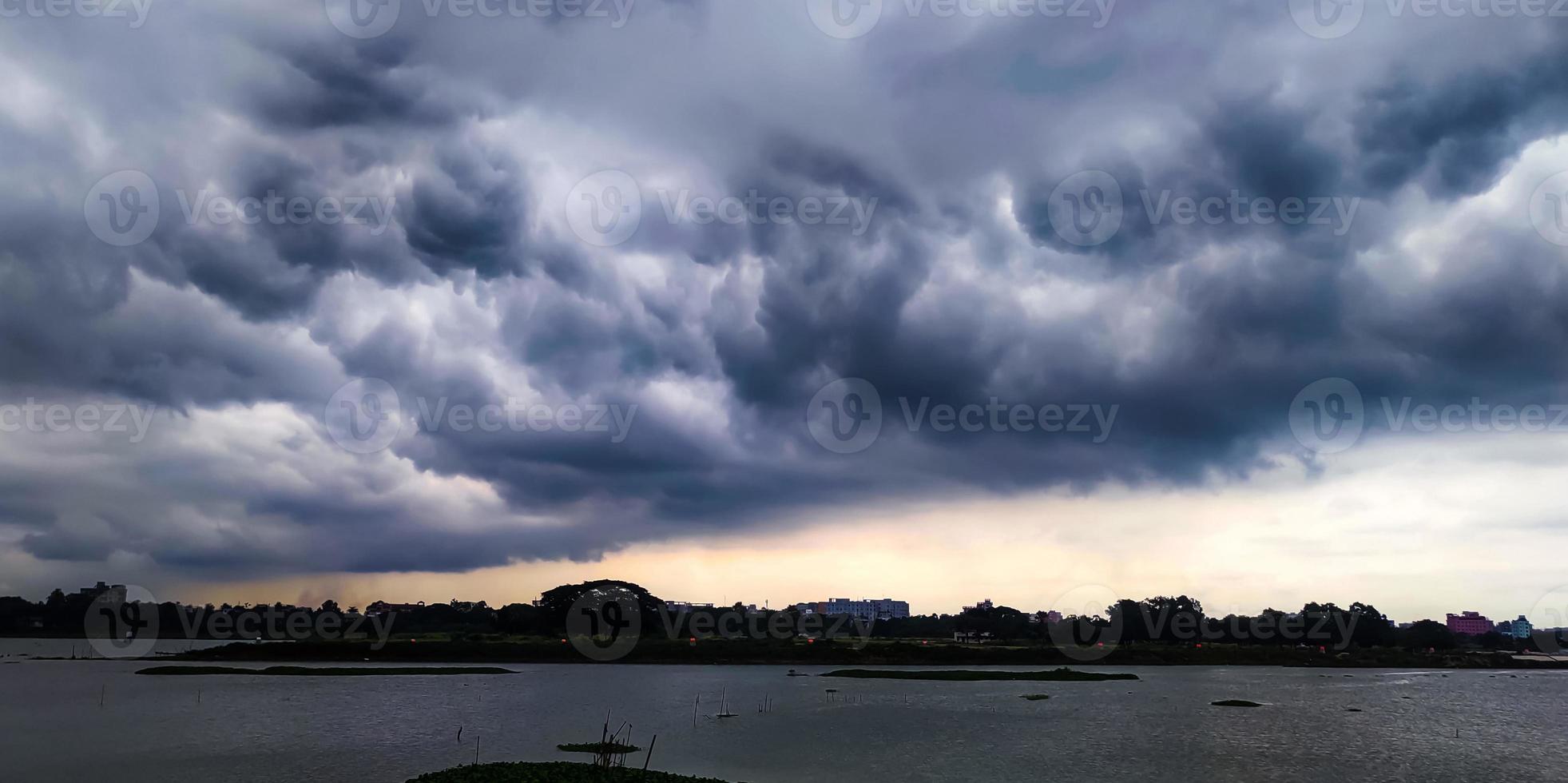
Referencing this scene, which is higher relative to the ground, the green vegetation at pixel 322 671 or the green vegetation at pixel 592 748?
the green vegetation at pixel 592 748

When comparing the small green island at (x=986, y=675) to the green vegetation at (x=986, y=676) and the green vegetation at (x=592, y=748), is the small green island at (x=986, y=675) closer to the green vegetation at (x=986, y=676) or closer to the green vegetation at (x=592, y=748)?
the green vegetation at (x=986, y=676)

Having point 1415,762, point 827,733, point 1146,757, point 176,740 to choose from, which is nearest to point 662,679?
point 827,733

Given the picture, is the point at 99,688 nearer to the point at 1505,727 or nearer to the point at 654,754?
the point at 654,754

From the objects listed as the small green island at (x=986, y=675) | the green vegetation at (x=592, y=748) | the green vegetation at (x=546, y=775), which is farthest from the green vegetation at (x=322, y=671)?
the green vegetation at (x=546, y=775)

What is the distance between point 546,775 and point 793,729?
40.1 m

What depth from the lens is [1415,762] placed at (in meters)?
68.1

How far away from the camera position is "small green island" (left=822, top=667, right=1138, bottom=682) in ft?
500

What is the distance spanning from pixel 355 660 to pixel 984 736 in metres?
160

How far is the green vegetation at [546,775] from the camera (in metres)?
43.6

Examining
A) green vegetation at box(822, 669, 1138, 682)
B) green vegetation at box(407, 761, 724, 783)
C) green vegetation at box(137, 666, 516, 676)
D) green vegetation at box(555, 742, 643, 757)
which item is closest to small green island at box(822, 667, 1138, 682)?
green vegetation at box(822, 669, 1138, 682)

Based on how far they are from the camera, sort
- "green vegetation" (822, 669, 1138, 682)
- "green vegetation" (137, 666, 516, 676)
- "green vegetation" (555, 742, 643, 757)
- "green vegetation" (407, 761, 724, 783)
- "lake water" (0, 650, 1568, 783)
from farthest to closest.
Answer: "green vegetation" (137, 666, 516, 676) → "green vegetation" (822, 669, 1138, 682) → "lake water" (0, 650, 1568, 783) → "green vegetation" (555, 742, 643, 757) → "green vegetation" (407, 761, 724, 783)

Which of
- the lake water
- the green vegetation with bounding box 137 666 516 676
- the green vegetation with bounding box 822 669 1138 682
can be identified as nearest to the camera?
the lake water

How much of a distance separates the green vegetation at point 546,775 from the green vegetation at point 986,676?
367 ft

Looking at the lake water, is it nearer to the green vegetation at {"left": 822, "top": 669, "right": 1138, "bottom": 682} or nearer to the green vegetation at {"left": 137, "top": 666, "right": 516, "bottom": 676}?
the green vegetation at {"left": 822, "top": 669, "right": 1138, "bottom": 682}
